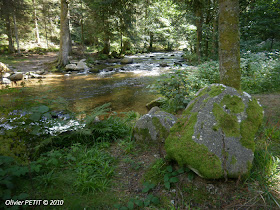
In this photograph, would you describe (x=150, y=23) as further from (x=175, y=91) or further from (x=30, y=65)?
(x=175, y=91)

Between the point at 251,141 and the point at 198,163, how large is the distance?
2.53 ft

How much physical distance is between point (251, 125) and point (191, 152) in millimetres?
959

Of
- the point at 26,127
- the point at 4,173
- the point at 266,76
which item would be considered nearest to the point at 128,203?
the point at 4,173

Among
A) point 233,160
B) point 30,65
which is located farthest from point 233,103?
point 30,65

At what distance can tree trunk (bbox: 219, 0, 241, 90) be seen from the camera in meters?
3.60

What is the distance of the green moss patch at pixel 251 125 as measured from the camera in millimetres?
2438

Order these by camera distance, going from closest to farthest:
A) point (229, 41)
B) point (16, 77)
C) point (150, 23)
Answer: point (229, 41) < point (16, 77) < point (150, 23)

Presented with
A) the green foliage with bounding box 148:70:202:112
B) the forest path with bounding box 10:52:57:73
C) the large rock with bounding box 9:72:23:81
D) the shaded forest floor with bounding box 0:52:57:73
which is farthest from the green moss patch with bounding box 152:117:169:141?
the shaded forest floor with bounding box 0:52:57:73

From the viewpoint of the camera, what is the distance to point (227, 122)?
2.58 meters

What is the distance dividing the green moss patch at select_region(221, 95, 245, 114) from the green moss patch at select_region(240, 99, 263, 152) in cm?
12

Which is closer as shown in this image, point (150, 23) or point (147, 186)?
point (147, 186)

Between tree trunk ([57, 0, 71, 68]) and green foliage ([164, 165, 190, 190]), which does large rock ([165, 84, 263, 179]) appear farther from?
tree trunk ([57, 0, 71, 68])

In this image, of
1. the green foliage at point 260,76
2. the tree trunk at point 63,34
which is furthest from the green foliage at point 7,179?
the tree trunk at point 63,34

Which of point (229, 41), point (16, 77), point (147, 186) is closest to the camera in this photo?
point (147, 186)
